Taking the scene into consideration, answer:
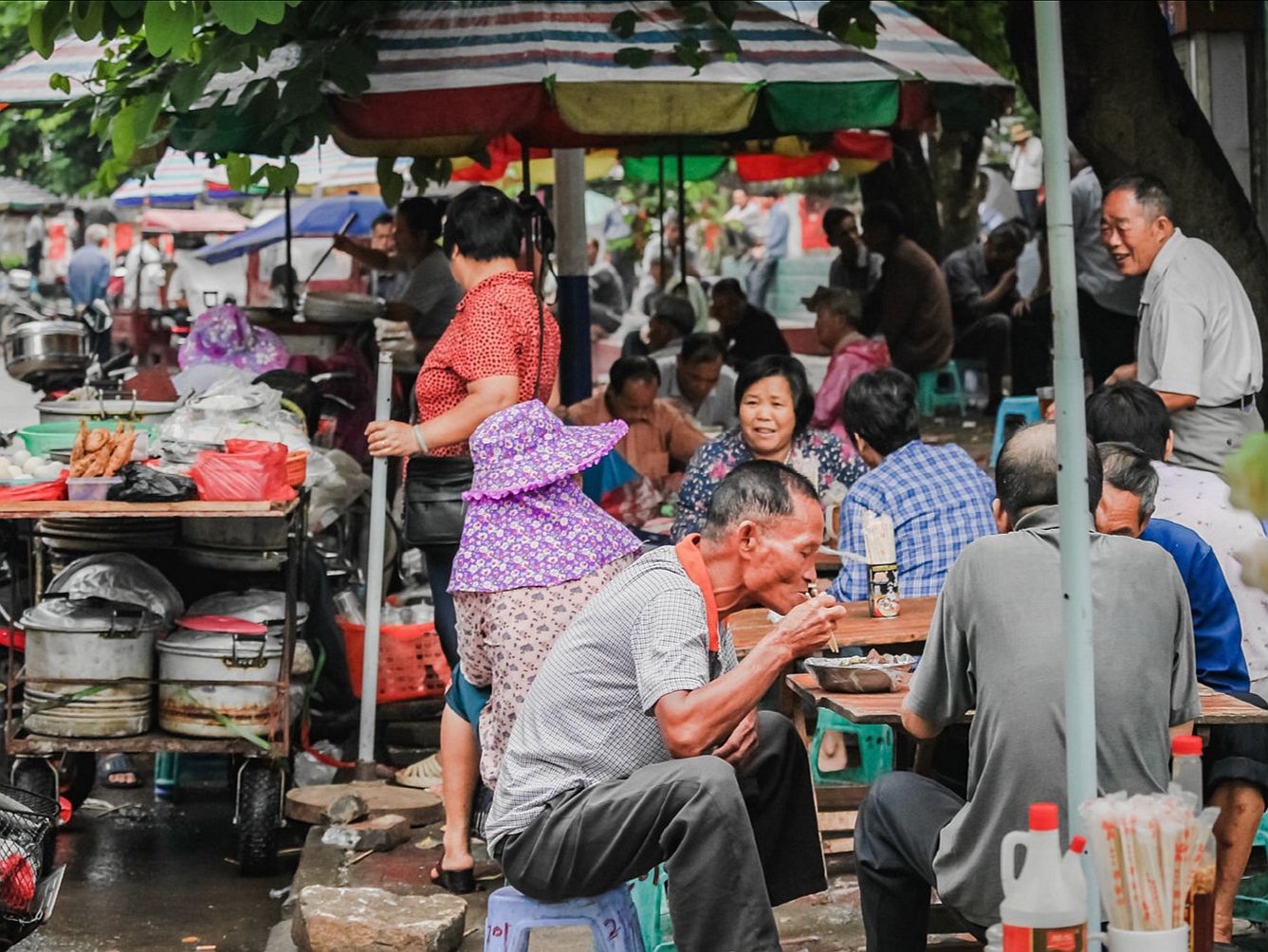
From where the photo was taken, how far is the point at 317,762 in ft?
21.5

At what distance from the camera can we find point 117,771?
23.0 feet

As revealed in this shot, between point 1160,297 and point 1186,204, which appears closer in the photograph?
point 1160,297

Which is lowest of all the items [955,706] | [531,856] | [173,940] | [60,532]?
[173,940]

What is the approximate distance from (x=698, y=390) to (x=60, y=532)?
4226 millimetres

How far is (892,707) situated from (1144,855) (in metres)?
1.20

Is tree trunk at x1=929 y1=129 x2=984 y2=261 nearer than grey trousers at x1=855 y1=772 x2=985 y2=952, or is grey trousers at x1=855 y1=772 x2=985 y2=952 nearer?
grey trousers at x1=855 y1=772 x2=985 y2=952

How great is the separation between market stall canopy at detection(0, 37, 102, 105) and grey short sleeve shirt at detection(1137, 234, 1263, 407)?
4314 millimetres

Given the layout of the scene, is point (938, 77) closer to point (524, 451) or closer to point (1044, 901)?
point (524, 451)

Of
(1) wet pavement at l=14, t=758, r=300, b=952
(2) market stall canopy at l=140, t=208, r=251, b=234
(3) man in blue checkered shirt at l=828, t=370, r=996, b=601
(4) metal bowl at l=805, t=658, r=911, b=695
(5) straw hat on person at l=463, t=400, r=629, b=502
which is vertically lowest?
(1) wet pavement at l=14, t=758, r=300, b=952

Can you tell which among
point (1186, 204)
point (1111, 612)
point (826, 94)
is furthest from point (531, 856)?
point (1186, 204)

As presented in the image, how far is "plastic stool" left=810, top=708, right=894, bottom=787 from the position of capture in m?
6.03

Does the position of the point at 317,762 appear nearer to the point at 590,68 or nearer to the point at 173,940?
the point at 173,940

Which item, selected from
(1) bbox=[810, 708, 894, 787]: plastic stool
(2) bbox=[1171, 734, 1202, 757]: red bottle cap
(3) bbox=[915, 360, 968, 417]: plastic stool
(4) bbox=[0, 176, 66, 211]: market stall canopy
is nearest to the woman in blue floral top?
(1) bbox=[810, 708, 894, 787]: plastic stool

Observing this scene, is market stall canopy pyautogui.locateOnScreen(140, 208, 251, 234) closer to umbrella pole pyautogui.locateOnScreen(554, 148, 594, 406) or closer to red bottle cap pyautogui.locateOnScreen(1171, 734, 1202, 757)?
umbrella pole pyautogui.locateOnScreen(554, 148, 594, 406)
